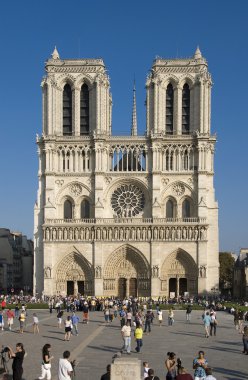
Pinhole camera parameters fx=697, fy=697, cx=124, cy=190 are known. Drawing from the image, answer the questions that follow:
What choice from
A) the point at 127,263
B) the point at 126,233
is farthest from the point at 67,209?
the point at 127,263

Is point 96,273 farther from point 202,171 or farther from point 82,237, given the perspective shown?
point 202,171

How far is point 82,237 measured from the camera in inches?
3007

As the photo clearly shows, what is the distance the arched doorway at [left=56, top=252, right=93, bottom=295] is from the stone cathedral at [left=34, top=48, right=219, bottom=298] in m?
0.11

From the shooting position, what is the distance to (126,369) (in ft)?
57.6

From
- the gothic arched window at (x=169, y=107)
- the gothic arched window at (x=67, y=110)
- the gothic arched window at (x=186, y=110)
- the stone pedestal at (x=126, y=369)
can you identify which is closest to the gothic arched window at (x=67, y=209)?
the gothic arched window at (x=67, y=110)

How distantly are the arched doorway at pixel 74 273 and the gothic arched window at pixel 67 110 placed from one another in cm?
1408

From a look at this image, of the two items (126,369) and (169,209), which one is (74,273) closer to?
(169,209)

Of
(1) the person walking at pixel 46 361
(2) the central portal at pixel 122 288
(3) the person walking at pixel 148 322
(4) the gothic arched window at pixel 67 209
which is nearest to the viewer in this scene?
(1) the person walking at pixel 46 361

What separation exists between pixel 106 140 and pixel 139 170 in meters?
5.01

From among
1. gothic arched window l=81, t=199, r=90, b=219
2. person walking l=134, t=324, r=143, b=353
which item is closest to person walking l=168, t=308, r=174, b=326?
person walking l=134, t=324, r=143, b=353

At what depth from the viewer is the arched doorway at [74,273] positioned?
252 feet

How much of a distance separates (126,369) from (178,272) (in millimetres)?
58982

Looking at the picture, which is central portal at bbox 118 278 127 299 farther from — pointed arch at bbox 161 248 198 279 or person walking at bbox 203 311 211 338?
person walking at bbox 203 311 211 338

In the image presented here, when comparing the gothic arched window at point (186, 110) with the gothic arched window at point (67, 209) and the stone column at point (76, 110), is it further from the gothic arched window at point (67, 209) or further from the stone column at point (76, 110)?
the gothic arched window at point (67, 209)
